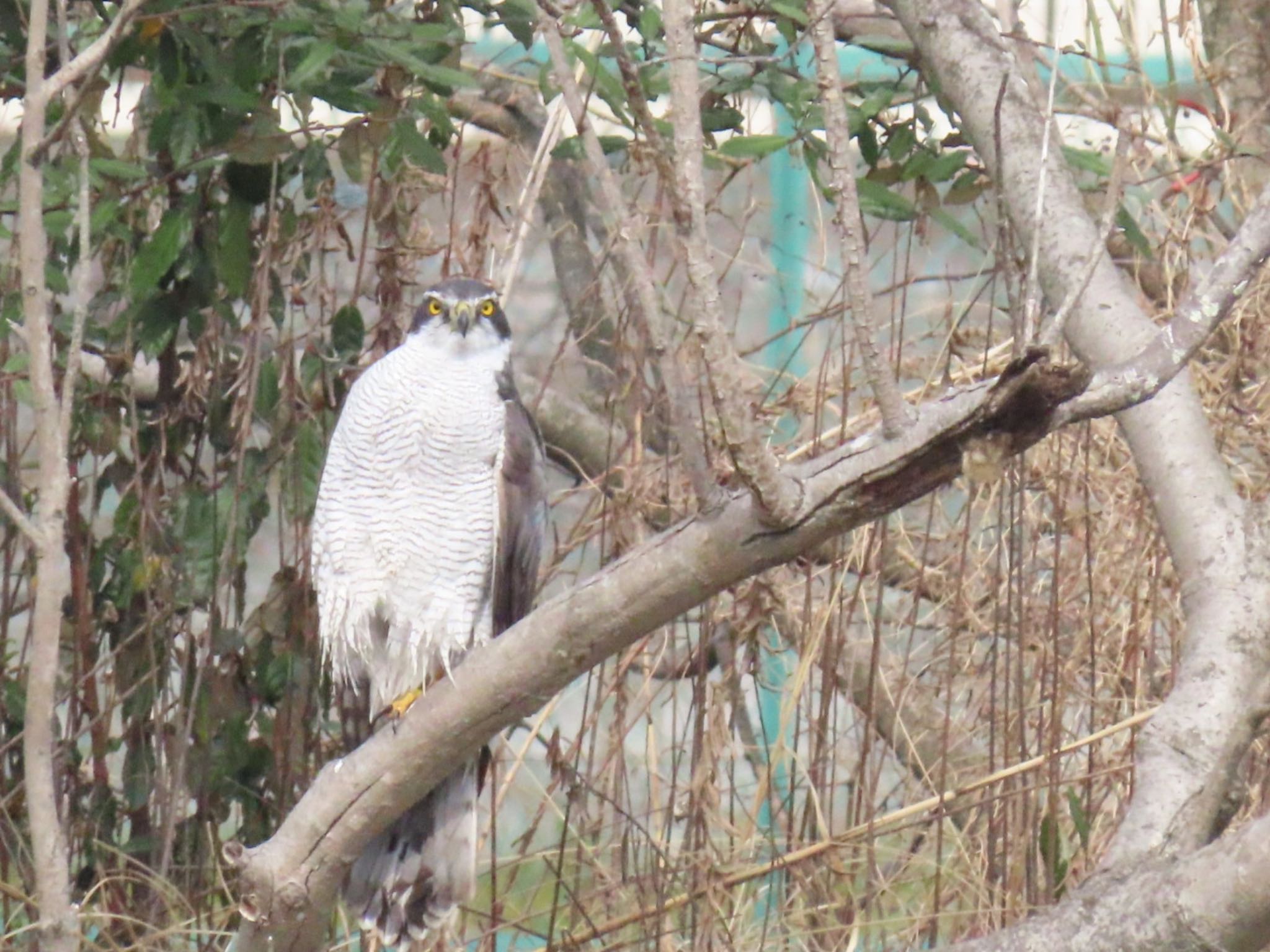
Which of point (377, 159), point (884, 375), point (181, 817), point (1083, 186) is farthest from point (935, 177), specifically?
point (181, 817)

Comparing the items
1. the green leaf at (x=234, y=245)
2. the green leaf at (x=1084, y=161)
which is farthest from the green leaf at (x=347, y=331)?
the green leaf at (x=1084, y=161)

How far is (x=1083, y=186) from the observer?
9.98 feet

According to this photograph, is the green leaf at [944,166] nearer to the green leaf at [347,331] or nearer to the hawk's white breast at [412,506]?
the hawk's white breast at [412,506]

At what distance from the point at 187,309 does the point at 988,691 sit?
75.0 inches

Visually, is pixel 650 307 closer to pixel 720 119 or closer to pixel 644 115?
pixel 644 115

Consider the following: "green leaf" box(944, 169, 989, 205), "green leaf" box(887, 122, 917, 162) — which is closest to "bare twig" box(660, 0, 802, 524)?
"green leaf" box(887, 122, 917, 162)

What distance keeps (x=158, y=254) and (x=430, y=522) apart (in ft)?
2.15

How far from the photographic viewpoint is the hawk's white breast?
270 cm

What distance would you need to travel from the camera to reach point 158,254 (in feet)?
7.98

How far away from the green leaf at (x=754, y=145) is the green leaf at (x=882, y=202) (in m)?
0.17

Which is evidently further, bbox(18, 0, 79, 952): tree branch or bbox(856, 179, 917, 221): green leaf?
bbox(856, 179, 917, 221): green leaf

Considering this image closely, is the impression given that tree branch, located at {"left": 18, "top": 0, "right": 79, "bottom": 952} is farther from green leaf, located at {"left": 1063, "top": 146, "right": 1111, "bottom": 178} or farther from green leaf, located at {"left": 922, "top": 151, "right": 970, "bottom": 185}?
green leaf, located at {"left": 1063, "top": 146, "right": 1111, "bottom": 178}

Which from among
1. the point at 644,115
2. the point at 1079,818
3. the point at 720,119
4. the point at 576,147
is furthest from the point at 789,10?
the point at 1079,818

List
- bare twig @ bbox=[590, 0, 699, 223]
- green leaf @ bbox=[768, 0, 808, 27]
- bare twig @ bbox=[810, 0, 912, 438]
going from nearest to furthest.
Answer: bare twig @ bbox=[590, 0, 699, 223] → bare twig @ bbox=[810, 0, 912, 438] → green leaf @ bbox=[768, 0, 808, 27]
